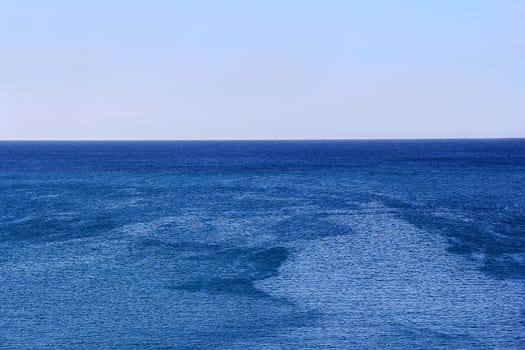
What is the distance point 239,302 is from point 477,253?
1349cm

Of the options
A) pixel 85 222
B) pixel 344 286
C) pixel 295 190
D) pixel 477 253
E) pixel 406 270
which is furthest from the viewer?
pixel 295 190

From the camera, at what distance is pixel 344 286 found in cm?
→ 2375

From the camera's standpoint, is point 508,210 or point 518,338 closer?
point 518,338

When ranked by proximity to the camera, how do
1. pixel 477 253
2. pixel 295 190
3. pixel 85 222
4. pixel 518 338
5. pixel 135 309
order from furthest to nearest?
1. pixel 295 190
2. pixel 85 222
3. pixel 477 253
4. pixel 135 309
5. pixel 518 338

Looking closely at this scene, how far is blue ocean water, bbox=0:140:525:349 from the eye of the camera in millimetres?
18500

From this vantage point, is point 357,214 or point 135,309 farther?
point 357,214

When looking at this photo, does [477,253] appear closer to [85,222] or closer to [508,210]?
[508,210]

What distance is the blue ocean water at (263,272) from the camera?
1850 cm

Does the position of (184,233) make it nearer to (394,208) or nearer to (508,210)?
(394,208)

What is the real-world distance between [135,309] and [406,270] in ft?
38.6

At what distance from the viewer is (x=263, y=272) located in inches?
993

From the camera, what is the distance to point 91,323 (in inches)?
762

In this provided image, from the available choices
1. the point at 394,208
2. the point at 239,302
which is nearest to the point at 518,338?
the point at 239,302

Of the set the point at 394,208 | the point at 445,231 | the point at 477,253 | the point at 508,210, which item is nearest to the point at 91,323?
the point at 477,253
